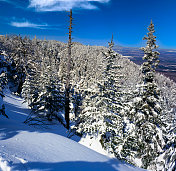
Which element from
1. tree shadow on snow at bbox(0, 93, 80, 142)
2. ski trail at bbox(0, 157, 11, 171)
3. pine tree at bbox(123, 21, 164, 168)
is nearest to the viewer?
ski trail at bbox(0, 157, 11, 171)

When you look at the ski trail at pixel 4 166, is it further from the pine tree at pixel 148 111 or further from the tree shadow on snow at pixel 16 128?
the pine tree at pixel 148 111

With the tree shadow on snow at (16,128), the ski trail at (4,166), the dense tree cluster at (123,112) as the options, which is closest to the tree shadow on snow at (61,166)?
the ski trail at (4,166)

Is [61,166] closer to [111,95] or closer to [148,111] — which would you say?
[111,95]

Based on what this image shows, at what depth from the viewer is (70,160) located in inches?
154

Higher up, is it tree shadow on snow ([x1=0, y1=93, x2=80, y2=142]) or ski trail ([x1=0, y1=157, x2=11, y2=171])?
ski trail ([x1=0, y1=157, x2=11, y2=171])

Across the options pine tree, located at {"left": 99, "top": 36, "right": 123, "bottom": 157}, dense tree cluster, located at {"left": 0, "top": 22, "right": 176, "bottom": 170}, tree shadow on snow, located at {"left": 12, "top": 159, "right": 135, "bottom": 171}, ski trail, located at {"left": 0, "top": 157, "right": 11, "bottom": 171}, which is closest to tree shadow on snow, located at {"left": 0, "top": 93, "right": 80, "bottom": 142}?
dense tree cluster, located at {"left": 0, "top": 22, "right": 176, "bottom": 170}

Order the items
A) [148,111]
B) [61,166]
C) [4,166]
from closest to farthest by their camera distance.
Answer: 1. [4,166]
2. [61,166]
3. [148,111]

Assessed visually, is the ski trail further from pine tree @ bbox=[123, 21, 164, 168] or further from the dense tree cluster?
pine tree @ bbox=[123, 21, 164, 168]

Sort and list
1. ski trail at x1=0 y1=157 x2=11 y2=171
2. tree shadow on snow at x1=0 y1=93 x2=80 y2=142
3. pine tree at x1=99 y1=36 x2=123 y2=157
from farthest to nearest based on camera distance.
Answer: pine tree at x1=99 y1=36 x2=123 y2=157, tree shadow on snow at x1=0 y1=93 x2=80 y2=142, ski trail at x1=0 y1=157 x2=11 y2=171

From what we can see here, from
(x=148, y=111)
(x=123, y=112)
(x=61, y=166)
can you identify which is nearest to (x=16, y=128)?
(x=61, y=166)

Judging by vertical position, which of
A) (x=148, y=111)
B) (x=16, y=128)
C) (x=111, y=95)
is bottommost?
(x=148, y=111)

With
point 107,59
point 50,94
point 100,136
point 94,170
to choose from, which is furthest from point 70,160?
point 50,94

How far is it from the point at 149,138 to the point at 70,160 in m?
10.9

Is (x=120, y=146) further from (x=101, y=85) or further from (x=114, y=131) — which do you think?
(x=101, y=85)
